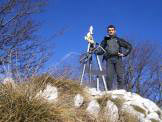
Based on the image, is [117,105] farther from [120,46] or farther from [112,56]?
[120,46]

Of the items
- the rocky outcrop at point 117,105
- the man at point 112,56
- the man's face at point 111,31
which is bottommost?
the rocky outcrop at point 117,105

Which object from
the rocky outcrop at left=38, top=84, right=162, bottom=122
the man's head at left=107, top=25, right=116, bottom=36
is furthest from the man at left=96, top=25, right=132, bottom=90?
the rocky outcrop at left=38, top=84, right=162, bottom=122

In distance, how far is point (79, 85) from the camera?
259 inches

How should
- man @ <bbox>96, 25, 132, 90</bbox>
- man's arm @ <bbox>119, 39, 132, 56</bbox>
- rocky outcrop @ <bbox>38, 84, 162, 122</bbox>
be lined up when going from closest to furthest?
rocky outcrop @ <bbox>38, 84, 162, 122</bbox> → man @ <bbox>96, 25, 132, 90</bbox> → man's arm @ <bbox>119, 39, 132, 56</bbox>

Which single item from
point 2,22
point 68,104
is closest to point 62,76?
point 68,104

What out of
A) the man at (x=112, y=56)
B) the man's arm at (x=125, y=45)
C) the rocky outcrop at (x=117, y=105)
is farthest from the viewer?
the man's arm at (x=125, y=45)

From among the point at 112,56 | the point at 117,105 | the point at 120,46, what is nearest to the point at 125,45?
the point at 120,46

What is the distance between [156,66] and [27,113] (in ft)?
69.3

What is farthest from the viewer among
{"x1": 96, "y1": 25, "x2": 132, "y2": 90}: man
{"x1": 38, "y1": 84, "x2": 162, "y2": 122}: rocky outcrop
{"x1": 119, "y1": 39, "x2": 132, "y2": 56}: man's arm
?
{"x1": 119, "y1": 39, "x2": 132, "y2": 56}: man's arm

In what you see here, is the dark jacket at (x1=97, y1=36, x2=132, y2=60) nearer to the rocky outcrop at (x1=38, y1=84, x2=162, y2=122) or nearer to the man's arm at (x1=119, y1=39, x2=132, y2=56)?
the man's arm at (x1=119, y1=39, x2=132, y2=56)

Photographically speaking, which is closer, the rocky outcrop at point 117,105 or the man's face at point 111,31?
the rocky outcrop at point 117,105

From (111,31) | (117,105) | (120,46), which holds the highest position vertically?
(111,31)

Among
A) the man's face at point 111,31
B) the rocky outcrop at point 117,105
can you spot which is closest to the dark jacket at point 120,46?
the man's face at point 111,31

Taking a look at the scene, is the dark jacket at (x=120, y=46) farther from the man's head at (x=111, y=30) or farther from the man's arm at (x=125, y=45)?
the man's head at (x=111, y=30)
